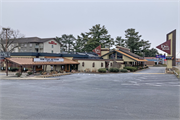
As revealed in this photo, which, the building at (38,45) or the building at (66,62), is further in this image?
the building at (38,45)

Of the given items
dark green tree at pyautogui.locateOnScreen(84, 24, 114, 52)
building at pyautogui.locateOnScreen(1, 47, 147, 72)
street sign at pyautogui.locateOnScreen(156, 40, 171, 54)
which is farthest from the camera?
dark green tree at pyautogui.locateOnScreen(84, 24, 114, 52)

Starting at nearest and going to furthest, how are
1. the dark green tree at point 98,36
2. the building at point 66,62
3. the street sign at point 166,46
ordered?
the building at point 66,62 → the street sign at point 166,46 → the dark green tree at point 98,36

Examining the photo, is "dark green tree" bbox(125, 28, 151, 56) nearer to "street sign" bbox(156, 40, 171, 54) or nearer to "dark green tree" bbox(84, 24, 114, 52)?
"dark green tree" bbox(84, 24, 114, 52)

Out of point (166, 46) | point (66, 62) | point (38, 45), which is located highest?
point (38, 45)

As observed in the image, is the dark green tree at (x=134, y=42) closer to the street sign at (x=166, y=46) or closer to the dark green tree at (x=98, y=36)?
the dark green tree at (x=98, y=36)

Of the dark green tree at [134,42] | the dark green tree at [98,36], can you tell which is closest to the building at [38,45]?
the dark green tree at [98,36]

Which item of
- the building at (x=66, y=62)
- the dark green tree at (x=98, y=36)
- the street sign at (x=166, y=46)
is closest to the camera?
the building at (x=66, y=62)

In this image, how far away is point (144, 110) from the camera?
820cm

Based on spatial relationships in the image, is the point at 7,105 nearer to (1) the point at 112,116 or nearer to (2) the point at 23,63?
(1) the point at 112,116

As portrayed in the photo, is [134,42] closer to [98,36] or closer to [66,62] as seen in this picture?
[98,36]

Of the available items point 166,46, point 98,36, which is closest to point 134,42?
point 98,36

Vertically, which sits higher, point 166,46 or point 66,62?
point 166,46

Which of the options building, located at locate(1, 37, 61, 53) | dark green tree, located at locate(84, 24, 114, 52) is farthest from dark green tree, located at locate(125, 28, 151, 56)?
building, located at locate(1, 37, 61, 53)

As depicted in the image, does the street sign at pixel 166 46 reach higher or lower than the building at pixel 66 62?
higher
